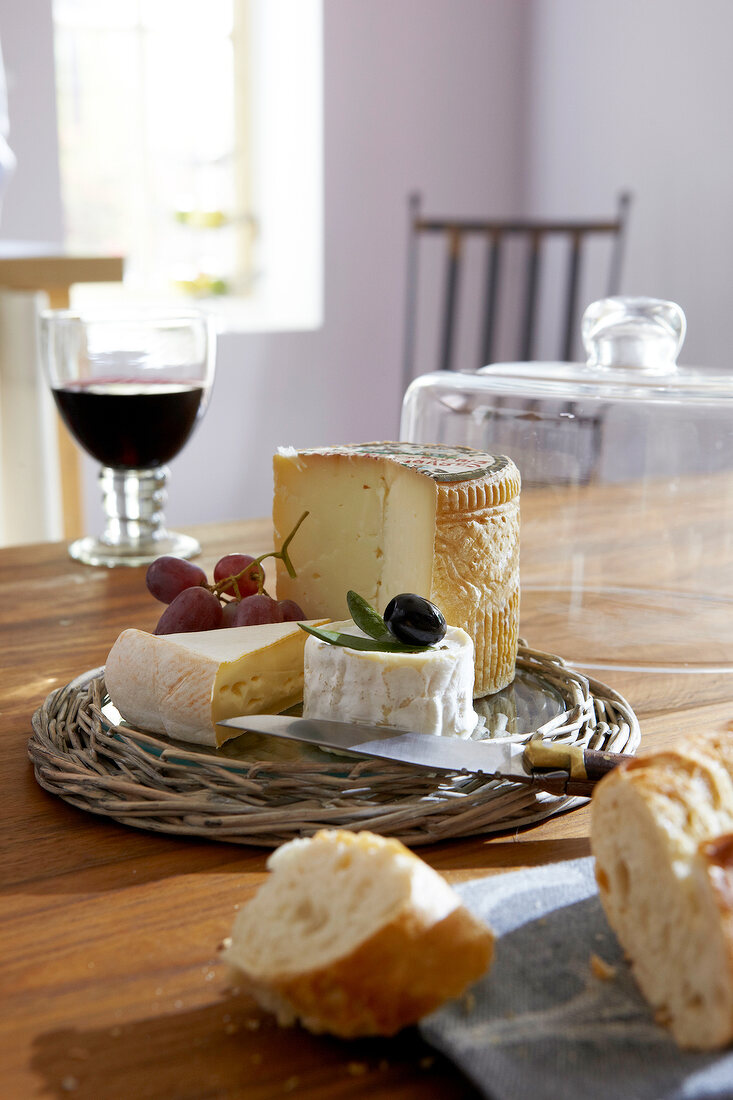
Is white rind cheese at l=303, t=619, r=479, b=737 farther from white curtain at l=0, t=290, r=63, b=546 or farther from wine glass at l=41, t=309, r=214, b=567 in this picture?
white curtain at l=0, t=290, r=63, b=546

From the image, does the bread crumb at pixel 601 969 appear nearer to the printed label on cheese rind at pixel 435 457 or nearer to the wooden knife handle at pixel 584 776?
the wooden knife handle at pixel 584 776

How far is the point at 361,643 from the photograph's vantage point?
0.63 metres

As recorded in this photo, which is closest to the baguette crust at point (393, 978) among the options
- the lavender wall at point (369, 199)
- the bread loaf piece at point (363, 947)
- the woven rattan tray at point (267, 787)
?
the bread loaf piece at point (363, 947)

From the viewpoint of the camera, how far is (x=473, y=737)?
0.66 meters

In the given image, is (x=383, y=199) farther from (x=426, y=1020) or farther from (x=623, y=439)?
(x=426, y=1020)

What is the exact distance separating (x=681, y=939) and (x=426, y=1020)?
0.10 m

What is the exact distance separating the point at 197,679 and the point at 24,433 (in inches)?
60.7

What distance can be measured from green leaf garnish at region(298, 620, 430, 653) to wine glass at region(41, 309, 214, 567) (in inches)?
25.5

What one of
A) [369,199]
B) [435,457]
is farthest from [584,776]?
[369,199]

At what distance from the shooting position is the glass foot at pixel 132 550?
1250mm

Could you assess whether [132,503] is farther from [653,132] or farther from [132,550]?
[653,132]

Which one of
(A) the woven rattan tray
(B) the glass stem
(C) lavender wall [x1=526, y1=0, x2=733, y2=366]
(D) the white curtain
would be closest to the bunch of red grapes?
(A) the woven rattan tray

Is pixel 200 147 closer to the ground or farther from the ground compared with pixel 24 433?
farther from the ground

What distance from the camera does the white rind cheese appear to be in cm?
61
